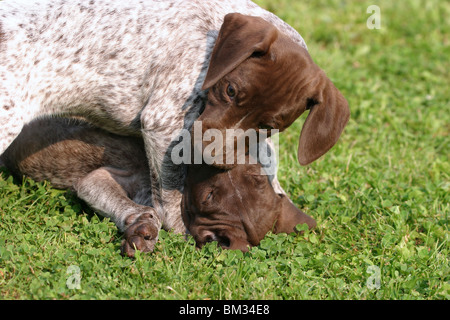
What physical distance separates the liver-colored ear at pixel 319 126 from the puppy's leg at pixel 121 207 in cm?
115

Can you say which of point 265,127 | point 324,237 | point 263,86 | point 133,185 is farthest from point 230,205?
point 133,185

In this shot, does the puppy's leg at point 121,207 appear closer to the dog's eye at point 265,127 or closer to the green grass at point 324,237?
the green grass at point 324,237

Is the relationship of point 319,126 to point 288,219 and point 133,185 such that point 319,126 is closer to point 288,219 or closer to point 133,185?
point 288,219

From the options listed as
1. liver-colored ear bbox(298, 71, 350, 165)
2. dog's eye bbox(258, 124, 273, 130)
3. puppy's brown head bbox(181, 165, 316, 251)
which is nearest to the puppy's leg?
puppy's brown head bbox(181, 165, 316, 251)

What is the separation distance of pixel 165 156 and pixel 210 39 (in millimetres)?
906

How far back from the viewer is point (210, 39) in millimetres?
5020

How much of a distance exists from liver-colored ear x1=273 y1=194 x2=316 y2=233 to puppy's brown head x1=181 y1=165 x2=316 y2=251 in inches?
2.7

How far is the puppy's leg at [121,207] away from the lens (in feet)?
15.4

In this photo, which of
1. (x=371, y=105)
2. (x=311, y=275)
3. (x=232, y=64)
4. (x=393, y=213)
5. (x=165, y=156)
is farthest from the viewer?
(x=371, y=105)

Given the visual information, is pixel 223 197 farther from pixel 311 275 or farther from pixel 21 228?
pixel 21 228

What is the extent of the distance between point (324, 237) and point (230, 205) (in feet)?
2.62

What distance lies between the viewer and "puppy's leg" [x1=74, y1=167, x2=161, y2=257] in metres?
4.70
